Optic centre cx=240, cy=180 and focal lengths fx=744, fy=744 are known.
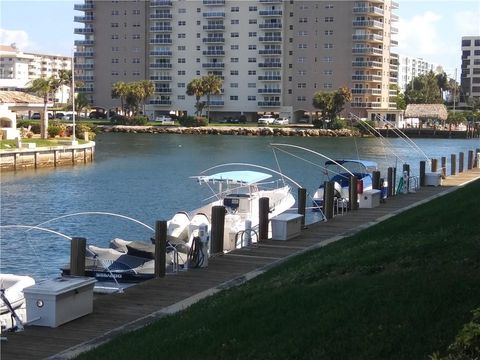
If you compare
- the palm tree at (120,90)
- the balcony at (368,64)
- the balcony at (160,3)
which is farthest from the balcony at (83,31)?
the balcony at (368,64)

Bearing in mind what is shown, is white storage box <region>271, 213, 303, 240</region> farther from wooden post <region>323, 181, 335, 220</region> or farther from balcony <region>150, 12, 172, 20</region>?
balcony <region>150, 12, 172, 20</region>

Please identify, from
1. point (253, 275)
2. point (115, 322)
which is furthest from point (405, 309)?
point (253, 275)

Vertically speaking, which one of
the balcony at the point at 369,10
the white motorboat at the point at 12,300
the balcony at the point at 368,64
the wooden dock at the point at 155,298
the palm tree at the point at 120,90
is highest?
the balcony at the point at 369,10

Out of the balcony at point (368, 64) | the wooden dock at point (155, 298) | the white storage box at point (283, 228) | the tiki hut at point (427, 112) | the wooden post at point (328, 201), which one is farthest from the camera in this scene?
the tiki hut at point (427, 112)

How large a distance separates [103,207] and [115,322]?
31.2m

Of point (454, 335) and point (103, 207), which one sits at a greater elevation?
point (454, 335)

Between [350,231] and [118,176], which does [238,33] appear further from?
[350,231]

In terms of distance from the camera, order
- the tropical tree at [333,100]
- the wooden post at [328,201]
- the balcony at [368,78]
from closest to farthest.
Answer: the wooden post at [328,201], the tropical tree at [333,100], the balcony at [368,78]

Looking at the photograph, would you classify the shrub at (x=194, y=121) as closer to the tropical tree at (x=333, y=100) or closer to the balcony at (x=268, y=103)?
the balcony at (x=268, y=103)

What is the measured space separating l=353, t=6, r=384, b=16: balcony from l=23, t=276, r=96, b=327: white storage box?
144 m

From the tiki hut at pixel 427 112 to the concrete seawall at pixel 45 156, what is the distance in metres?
102

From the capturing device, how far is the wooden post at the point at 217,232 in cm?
1959

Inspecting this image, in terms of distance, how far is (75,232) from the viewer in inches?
1259

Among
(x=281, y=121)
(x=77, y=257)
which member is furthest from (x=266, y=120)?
(x=77, y=257)
